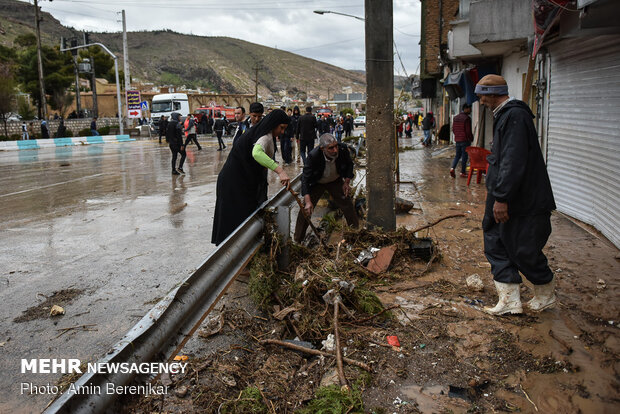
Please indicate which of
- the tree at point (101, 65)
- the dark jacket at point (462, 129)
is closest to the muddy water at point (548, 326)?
the dark jacket at point (462, 129)

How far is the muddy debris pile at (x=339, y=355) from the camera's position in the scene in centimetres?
293

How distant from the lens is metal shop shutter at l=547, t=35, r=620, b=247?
21.2ft

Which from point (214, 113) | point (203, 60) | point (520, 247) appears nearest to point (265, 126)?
point (520, 247)

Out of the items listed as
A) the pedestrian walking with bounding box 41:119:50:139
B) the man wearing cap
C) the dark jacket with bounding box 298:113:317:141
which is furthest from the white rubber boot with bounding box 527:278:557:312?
the pedestrian walking with bounding box 41:119:50:139

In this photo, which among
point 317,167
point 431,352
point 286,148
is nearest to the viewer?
point 431,352

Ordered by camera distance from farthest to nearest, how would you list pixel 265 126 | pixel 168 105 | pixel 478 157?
pixel 168 105
pixel 478 157
pixel 265 126

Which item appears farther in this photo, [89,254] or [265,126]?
[89,254]

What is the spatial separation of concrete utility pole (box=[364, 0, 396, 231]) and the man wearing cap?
1.81 meters

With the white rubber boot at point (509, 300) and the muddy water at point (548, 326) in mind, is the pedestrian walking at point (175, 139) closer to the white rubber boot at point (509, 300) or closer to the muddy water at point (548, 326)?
the muddy water at point (548, 326)

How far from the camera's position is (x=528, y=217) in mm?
3875

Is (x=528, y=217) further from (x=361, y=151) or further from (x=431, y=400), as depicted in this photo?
(x=361, y=151)

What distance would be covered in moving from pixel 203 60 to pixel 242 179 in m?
150

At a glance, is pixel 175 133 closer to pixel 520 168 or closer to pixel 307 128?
pixel 307 128

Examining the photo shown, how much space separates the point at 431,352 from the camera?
11.7 ft
